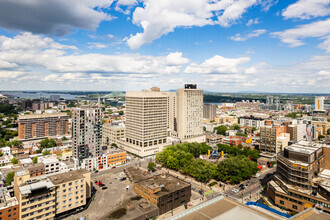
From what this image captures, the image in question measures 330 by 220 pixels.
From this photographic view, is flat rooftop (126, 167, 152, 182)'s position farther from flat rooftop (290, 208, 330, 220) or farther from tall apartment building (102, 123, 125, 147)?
tall apartment building (102, 123, 125, 147)

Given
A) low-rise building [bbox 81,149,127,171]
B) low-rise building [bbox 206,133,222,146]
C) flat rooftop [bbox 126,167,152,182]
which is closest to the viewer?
flat rooftop [bbox 126,167,152,182]

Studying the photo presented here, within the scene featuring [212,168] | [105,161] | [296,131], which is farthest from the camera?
[296,131]

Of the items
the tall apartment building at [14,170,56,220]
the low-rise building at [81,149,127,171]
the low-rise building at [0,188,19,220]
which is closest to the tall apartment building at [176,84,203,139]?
the low-rise building at [81,149,127,171]

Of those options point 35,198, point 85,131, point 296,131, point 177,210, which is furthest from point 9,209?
point 296,131

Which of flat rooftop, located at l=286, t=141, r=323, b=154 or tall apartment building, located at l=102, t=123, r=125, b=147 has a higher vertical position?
flat rooftop, located at l=286, t=141, r=323, b=154

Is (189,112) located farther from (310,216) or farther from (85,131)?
(310,216)

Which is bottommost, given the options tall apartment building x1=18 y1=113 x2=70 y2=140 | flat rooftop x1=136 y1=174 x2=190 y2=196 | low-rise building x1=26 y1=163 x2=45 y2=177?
flat rooftop x1=136 y1=174 x2=190 y2=196

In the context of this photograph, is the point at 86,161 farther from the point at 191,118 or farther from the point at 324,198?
the point at 324,198
